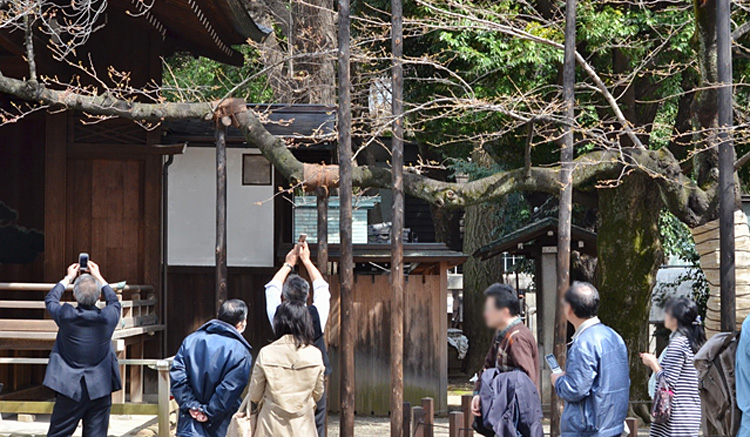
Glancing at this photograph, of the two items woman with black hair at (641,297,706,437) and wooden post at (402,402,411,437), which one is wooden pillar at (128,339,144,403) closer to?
wooden post at (402,402,411,437)

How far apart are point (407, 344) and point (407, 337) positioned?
10 cm

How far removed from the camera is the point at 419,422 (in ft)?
24.9

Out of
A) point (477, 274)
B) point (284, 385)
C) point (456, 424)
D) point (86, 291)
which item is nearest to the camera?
point (284, 385)

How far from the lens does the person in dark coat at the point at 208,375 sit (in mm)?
5707

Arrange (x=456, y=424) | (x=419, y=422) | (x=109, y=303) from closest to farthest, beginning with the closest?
(x=109, y=303) → (x=456, y=424) → (x=419, y=422)

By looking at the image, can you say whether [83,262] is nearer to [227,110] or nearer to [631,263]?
[227,110]

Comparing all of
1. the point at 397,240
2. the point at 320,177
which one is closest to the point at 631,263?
the point at 397,240

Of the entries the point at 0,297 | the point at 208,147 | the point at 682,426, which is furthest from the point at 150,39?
the point at 682,426

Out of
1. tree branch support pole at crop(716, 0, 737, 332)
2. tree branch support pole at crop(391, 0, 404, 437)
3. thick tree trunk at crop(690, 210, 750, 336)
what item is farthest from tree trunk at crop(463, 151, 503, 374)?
tree branch support pole at crop(716, 0, 737, 332)

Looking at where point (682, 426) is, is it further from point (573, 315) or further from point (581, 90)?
point (581, 90)

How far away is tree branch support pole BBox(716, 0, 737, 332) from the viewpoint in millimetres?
7035

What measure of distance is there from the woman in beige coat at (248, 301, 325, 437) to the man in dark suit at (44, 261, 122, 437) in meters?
2.18

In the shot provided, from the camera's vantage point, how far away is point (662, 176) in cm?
989

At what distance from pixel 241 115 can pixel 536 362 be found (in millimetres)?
5359
